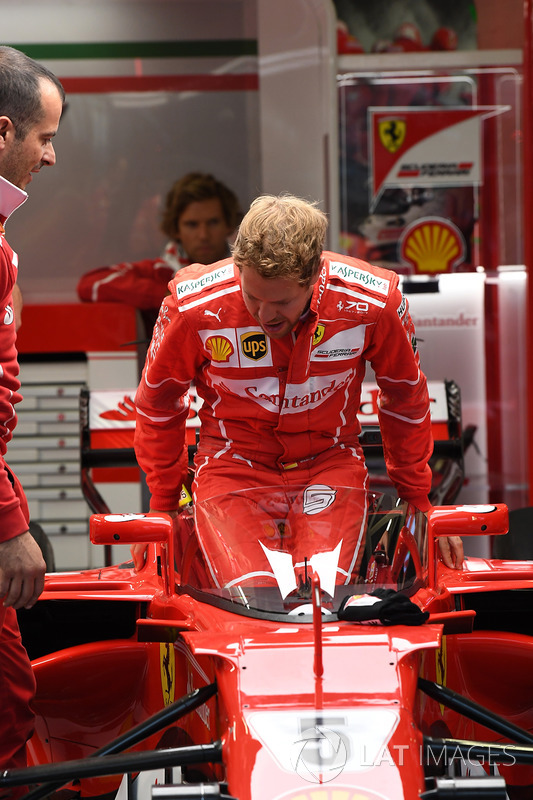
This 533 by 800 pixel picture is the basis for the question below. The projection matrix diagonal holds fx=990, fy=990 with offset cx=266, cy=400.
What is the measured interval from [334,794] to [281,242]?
1.14m

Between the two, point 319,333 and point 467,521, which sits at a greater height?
point 319,333

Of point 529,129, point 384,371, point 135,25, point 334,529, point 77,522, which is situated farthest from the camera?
point 135,25

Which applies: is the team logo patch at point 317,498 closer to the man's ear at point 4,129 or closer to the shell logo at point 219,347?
the shell logo at point 219,347

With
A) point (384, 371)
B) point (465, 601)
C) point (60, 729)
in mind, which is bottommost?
point (60, 729)

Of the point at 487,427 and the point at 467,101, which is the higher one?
the point at 467,101

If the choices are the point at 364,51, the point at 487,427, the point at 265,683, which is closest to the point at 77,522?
the point at 487,427

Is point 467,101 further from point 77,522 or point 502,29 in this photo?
point 77,522

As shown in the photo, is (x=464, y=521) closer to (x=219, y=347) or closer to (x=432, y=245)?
(x=219, y=347)

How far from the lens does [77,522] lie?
18.1 feet

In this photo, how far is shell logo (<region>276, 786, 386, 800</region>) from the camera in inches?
57.6

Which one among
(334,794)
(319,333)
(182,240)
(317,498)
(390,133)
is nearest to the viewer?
(334,794)

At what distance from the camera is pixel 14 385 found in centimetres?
202

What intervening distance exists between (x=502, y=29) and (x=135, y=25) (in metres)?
3.10

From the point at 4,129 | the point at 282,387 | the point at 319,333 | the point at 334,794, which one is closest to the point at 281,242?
the point at 319,333
